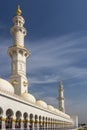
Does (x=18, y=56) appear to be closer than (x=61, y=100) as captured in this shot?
Yes

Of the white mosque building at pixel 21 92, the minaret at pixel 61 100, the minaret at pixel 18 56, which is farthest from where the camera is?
the minaret at pixel 61 100

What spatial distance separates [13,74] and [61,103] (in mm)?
54963

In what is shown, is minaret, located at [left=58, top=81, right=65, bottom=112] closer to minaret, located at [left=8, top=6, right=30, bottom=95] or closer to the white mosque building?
the white mosque building

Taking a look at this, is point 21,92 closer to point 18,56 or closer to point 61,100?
point 18,56

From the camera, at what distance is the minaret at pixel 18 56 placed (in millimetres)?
47094

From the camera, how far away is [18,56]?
1935 inches

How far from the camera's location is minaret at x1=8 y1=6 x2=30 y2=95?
4709 cm

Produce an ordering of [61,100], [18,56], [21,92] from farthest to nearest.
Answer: [61,100] < [18,56] < [21,92]

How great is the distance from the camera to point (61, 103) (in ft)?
325

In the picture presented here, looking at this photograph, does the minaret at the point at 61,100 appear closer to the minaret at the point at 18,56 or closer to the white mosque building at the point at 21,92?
the white mosque building at the point at 21,92

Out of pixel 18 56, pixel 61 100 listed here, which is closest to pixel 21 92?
pixel 18 56

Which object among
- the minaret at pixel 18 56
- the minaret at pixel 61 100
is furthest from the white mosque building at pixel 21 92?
the minaret at pixel 61 100

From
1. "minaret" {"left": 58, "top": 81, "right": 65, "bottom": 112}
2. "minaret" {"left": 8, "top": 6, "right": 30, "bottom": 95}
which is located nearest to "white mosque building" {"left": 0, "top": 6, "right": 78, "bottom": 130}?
"minaret" {"left": 8, "top": 6, "right": 30, "bottom": 95}

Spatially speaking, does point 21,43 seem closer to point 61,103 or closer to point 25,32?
point 25,32
